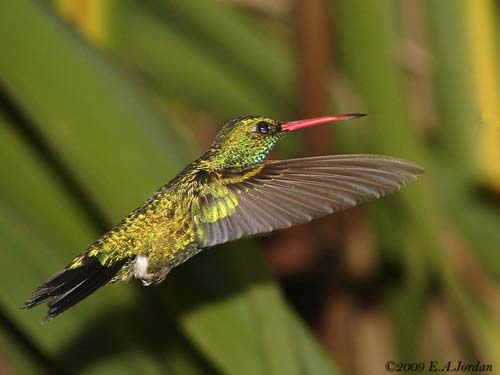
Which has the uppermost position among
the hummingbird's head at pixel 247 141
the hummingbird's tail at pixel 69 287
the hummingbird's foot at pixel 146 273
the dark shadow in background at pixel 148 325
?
the hummingbird's head at pixel 247 141

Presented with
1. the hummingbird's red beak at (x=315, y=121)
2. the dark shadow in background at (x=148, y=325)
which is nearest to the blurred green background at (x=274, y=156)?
the dark shadow in background at (x=148, y=325)

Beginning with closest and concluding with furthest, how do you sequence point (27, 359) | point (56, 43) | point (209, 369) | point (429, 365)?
point (56, 43) < point (209, 369) < point (27, 359) < point (429, 365)

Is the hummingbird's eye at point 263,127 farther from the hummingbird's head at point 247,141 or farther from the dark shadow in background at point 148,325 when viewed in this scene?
the dark shadow in background at point 148,325

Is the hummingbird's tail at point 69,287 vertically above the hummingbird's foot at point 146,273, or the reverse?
the hummingbird's tail at point 69,287

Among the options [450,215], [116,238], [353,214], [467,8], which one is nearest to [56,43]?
[116,238]

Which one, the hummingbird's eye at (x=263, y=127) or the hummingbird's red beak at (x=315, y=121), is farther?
the hummingbird's eye at (x=263, y=127)

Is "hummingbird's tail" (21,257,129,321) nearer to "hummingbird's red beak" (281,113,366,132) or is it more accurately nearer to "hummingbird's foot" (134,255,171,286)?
"hummingbird's foot" (134,255,171,286)

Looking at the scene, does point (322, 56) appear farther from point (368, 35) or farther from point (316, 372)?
point (316, 372)

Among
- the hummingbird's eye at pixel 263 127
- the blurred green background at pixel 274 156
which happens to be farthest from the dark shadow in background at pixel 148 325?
the hummingbird's eye at pixel 263 127

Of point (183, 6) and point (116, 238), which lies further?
point (183, 6)
